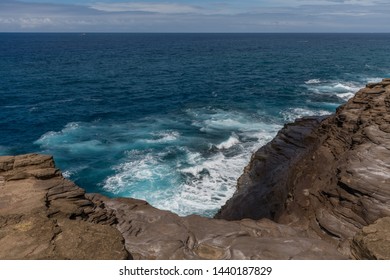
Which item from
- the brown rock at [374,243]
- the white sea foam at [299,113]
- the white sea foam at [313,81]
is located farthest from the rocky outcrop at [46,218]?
the white sea foam at [313,81]

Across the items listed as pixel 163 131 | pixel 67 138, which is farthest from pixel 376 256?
pixel 67 138

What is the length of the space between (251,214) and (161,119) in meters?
29.3

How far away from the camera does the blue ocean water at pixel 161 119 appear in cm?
3336

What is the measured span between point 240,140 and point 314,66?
74.4m

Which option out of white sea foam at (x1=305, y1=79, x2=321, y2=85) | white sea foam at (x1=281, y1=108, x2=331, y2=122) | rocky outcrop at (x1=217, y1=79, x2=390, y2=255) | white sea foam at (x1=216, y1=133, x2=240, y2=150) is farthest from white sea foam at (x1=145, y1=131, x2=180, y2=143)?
white sea foam at (x1=305, y1=79, x2=321, y2=85)

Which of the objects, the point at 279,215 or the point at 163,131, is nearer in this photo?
the point at 279,215

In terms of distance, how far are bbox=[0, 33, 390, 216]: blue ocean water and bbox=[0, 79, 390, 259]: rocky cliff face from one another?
7.51m

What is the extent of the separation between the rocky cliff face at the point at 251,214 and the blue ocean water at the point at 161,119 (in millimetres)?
7513

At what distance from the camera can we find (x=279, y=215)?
76.9 ft

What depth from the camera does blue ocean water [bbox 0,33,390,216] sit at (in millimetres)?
33363

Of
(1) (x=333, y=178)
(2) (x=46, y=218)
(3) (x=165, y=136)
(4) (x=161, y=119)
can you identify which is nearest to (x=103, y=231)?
(2) (x=46, y=218)

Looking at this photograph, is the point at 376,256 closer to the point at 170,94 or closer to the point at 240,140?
the point at 240,140

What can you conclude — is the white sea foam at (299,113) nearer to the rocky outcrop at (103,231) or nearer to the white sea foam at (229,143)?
the white sea foam at (229,143)

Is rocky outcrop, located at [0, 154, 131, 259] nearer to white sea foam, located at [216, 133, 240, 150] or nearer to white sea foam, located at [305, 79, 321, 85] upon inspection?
white sea foam, located at [216, 133, 240, 150]
